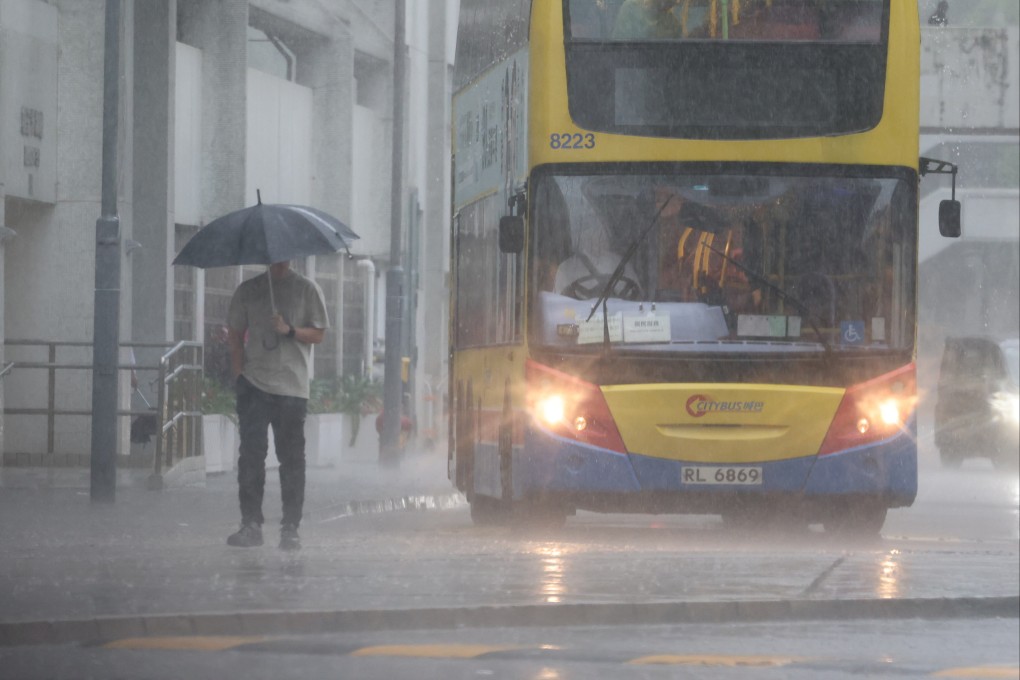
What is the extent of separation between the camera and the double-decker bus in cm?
1497

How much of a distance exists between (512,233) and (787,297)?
6.13 feet

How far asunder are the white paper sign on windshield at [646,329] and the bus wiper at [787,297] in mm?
574

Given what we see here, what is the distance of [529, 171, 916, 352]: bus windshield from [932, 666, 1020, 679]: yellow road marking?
5601 mm

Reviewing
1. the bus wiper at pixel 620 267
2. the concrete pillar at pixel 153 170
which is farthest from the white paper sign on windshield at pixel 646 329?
the concrete pillar at pixel 153 170

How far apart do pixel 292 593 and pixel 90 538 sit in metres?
3.66

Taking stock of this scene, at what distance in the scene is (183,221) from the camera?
27.2 metres

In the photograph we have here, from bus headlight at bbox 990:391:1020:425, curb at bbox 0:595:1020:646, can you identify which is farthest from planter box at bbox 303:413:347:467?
curb at bbox 0:595:1020:646

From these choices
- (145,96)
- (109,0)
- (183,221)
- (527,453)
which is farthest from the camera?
(183,221)

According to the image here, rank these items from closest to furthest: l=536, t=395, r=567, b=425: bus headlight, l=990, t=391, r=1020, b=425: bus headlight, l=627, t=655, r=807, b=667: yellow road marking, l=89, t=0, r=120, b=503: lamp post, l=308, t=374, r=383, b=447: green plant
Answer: l=627, t=655, r=807, b=667: yellow road marking → l=536, t=395, r=567, b=425: bus headlight → l=89, t=0, r=120, b=503: lamp post → l=990, t=391, r=1020, b=425: bus headlight → l=308, t=374, r=383, b=447: green plant

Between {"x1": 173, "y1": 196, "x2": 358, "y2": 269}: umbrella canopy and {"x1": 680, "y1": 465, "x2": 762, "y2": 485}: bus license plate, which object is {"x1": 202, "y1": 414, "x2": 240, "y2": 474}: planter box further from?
{"x1": 173, "y1": 196, "x2": 358, "y2": 269}: umbrella canopy

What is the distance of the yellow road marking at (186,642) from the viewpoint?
9.54m

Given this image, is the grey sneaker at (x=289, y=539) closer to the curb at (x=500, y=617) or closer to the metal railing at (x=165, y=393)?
the curb at (x=500, y=617)

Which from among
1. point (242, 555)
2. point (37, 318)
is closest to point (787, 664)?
point (242, 555)

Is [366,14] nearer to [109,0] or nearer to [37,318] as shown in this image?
[37,318]
